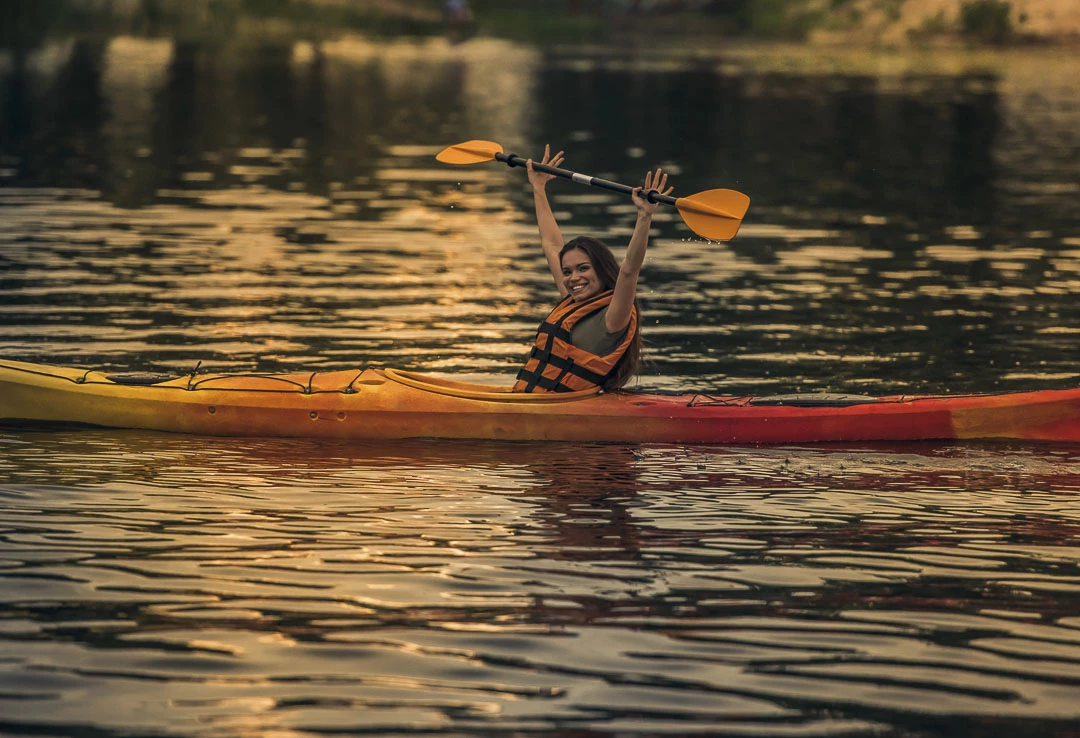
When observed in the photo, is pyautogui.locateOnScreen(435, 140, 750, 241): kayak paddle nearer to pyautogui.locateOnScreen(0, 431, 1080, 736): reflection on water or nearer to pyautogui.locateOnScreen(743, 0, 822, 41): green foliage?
pyautogui.locateOnScreen(0, 431, 1080, 736): reflection on water

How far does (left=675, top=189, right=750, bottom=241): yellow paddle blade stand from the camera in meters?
8.57

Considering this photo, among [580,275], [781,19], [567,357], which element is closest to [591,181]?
[580,275]

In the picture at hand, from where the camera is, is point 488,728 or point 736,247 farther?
point 736,247

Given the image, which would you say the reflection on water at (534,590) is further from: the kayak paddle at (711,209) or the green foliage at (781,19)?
the green foliage at (781,19)

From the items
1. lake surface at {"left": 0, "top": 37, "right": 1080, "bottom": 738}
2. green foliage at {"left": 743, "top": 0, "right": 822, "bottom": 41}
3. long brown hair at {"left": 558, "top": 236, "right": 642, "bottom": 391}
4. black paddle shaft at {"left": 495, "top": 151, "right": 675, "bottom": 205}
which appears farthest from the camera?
green foliage at {"left": 743, "top": 0, "right": 822, "bottom": 41}

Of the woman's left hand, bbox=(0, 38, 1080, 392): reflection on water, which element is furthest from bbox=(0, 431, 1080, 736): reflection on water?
bbox=(0, 38, 1080, 392): reflection on water

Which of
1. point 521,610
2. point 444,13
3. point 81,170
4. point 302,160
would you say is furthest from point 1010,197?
point 444,13

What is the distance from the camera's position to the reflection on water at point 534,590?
4.69 metres

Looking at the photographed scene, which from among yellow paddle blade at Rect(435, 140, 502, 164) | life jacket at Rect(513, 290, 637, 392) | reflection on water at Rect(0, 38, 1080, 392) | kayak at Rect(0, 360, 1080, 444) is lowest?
reflection on water at Rect(0, 38, 1080, 392)

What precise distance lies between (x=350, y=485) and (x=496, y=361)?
10.8 ft

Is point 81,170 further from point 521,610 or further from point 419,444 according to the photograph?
point 521,610

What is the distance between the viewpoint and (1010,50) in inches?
2625

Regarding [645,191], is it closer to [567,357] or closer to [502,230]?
[567,357]

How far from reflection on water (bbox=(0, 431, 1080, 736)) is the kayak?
0.20 m
